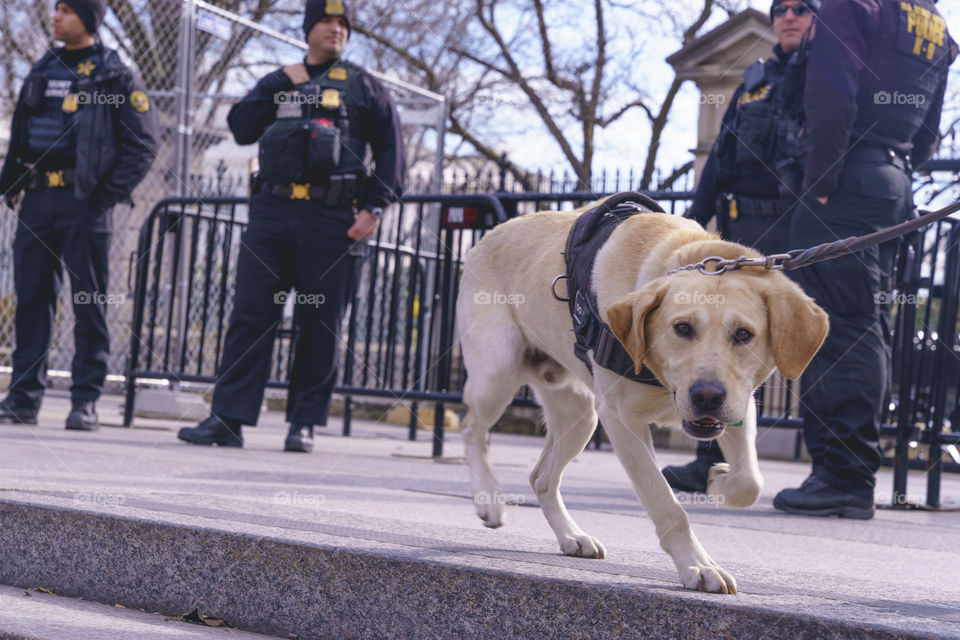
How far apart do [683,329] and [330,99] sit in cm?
406

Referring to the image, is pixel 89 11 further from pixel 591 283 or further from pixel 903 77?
pixel 591 283

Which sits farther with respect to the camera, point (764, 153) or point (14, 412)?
point (14, 412)

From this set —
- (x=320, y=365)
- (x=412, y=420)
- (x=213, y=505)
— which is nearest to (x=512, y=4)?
(x=412, y=420)

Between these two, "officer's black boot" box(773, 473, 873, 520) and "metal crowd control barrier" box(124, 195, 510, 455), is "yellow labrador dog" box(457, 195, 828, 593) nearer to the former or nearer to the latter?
"officer's black boot" box(773, 473, 873, 520)

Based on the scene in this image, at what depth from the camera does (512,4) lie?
689 inches

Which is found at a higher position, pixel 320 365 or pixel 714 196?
pixel 714 196

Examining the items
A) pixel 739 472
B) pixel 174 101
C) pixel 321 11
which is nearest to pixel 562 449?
pixel 739 472

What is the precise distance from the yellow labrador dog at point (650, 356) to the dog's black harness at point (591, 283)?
0.10 ft

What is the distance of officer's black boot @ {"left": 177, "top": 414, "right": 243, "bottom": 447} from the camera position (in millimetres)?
6254

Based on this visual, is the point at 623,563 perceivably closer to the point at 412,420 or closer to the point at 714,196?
the point at 714,196

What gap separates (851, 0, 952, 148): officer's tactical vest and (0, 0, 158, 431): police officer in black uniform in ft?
14.0

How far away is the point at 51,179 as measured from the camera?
6.52 metres

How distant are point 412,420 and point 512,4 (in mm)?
10556

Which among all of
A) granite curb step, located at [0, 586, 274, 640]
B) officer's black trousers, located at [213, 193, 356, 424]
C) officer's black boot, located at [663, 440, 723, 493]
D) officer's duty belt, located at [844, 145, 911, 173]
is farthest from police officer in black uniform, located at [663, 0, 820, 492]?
granite curb step, located at [0, 586, 274, 640]
